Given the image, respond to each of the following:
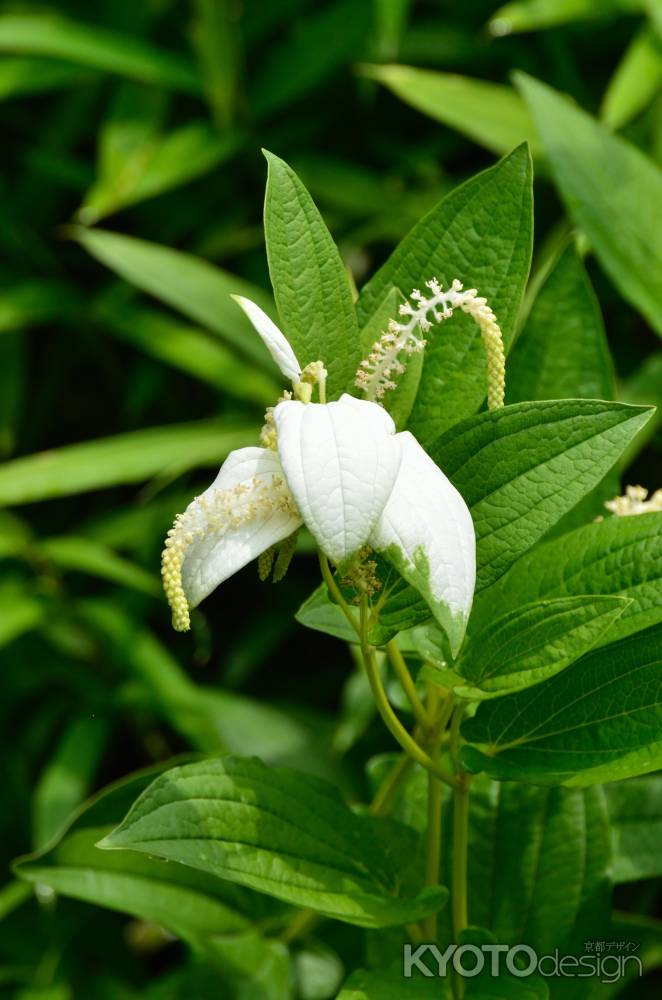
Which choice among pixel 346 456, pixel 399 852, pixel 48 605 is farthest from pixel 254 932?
pixel 48 605

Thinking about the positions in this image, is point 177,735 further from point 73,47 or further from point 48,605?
point 73,47

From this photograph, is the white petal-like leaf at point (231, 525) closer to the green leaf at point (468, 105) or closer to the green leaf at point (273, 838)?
the green leaf at point (273, 838)

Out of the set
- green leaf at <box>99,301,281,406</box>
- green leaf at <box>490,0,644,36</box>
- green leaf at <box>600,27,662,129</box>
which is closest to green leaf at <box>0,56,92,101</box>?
green leaf at <box>99,301,281,406</box>

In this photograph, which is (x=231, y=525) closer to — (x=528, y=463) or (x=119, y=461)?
(x=528, y=463)

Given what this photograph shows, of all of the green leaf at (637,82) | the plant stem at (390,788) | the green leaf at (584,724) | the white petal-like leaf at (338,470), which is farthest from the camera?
the green leaf at (637,82)

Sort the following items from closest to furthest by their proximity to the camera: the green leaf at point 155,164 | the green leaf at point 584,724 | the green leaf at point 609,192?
the green leaf at point 584,724 → the green leaf at point 609,192 → the green leaf at point 155,164

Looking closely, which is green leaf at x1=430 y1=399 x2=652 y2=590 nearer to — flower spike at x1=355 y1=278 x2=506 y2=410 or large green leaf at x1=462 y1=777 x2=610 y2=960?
flower spike at x1=355 y1=278 x2=506 y2=410

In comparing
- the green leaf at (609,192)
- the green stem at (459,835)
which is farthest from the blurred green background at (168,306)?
the green stem at (459,835)

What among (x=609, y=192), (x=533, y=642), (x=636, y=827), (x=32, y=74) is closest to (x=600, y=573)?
(x=533, y=642)
